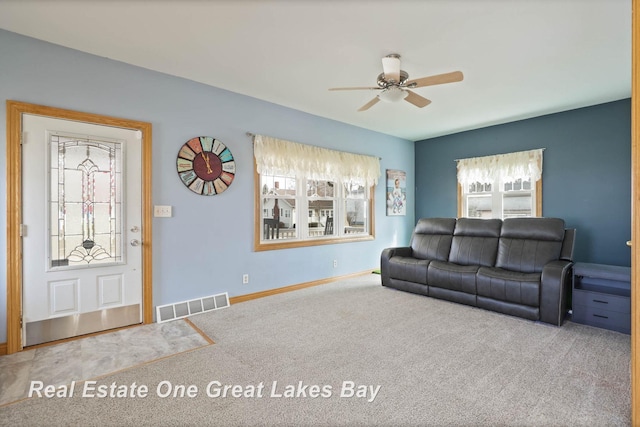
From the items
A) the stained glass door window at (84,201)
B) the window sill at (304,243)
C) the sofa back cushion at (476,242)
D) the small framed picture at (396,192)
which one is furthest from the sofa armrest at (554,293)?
the stained glass door window at (84,201)

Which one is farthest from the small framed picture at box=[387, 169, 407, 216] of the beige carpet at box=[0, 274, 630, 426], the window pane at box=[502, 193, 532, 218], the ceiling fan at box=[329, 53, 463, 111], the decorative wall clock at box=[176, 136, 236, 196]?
the decorative wall clock at box=[176, 136, 236, 196]

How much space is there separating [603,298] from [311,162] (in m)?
3.60

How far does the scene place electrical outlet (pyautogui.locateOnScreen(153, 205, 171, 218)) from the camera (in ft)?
10.7

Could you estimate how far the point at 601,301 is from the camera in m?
3.01

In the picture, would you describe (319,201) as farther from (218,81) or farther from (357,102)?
(218,81)

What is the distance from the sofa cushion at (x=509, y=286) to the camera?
10.5ft

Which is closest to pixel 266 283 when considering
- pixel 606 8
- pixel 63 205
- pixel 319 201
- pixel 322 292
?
pixel 322 292

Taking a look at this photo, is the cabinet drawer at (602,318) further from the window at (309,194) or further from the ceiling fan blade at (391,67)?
the window at (309,194)

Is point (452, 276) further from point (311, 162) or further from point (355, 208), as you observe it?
point (311, 162)

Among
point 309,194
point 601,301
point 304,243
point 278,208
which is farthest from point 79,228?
point 601,301

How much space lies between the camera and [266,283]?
4.20 meters

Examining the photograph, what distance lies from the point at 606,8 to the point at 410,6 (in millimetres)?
1398

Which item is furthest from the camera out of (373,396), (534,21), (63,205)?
(63,205)

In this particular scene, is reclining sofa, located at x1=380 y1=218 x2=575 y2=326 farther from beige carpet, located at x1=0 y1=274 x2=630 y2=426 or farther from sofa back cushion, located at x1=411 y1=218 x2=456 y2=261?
beige carpet, located at x1=0 y1=274 x2=630 y2=426
